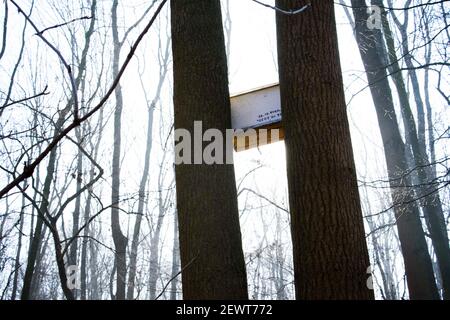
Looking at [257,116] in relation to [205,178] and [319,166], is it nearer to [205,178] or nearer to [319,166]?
[205,178]

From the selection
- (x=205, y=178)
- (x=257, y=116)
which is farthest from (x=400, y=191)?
(x=205, y=178)

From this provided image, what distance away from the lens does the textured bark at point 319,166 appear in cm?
175

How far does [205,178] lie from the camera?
2.23 meters

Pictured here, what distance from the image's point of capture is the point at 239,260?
2.15m

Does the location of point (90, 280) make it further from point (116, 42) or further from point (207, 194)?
point (207, 194)

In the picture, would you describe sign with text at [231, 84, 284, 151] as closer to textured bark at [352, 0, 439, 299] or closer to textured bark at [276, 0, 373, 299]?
textured bark at [276, 0, 373, 299]

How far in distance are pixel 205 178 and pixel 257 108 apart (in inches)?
20.7

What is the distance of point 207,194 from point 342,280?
0.79m

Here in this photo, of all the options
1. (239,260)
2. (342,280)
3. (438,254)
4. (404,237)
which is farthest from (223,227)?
(438,254)

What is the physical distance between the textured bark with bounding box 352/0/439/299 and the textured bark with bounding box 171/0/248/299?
121 inches

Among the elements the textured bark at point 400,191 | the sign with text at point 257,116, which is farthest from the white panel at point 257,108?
the textured bark at point 400,191

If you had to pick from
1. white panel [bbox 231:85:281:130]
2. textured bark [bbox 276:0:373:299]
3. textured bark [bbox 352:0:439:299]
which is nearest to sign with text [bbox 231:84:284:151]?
white panel [bbox 231:85:281:130]

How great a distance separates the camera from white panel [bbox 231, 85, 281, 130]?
2.39 metres

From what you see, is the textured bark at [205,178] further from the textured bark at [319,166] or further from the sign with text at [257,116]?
the textured bark at [319,166]
